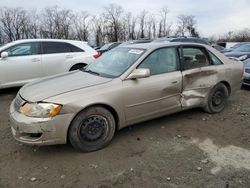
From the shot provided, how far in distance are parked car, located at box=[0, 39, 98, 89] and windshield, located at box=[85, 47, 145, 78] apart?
2808 mm

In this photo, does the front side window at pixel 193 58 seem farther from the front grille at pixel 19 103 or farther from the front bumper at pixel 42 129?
the front grille at pixel 19 103

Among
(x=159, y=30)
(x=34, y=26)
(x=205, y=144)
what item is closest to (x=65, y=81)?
(x=205, y=144)

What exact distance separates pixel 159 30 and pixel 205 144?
5321cm

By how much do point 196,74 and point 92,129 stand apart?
7.25 feet

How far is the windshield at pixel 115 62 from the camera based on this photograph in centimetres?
392

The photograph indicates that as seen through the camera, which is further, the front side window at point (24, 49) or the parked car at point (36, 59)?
the front side window at point (24, 49)

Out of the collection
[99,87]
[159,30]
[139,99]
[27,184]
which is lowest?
[27,184]

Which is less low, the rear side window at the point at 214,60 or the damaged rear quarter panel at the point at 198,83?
the rear side window at the point at 214,60

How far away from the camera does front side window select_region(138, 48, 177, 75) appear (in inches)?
157

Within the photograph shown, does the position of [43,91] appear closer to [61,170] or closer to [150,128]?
[61,170]

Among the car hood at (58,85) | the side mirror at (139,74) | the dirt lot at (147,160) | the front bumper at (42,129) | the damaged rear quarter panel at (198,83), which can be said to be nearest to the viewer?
the dirt lot at (147,160)

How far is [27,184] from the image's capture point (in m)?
2.85

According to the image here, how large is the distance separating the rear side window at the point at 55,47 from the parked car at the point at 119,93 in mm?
3019

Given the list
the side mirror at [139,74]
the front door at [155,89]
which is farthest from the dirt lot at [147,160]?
the side mirror at [139,74]
